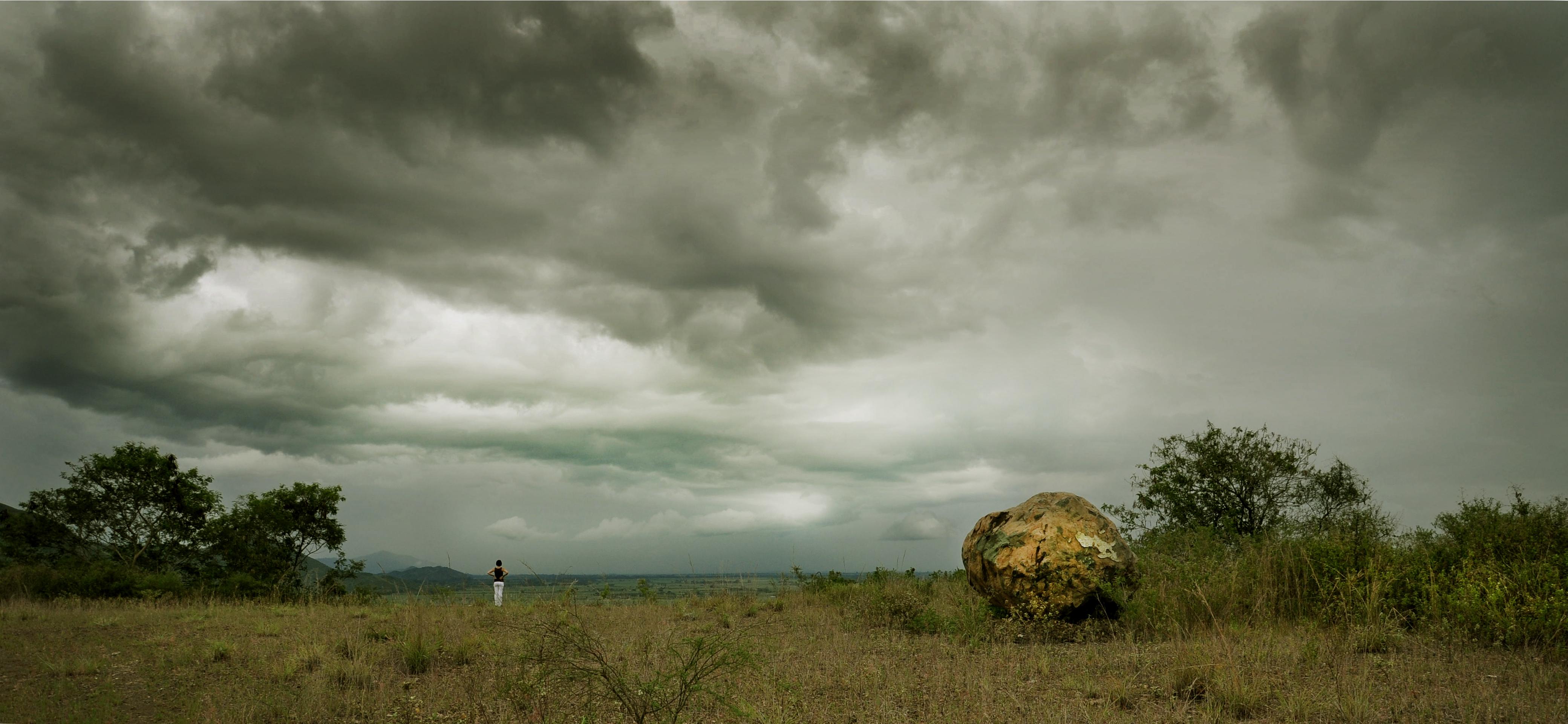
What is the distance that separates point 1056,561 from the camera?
1206cm

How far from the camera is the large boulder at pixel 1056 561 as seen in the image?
11977mm

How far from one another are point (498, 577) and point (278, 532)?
19246 millimetres

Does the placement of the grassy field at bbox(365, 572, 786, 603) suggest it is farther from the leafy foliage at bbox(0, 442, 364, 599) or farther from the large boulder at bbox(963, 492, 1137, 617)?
the leafy foliage at bbox(0, 442, 364, 599)

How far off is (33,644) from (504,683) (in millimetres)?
9169

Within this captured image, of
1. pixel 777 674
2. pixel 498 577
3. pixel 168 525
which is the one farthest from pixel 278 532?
pixel 777 674

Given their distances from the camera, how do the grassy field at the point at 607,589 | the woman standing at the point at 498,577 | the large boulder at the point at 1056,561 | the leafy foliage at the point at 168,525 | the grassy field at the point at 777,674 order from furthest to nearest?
the leafy foliage at the point at 168,525 → the woman standing at the point at 498,577 → the grassy field at the point at 607,589 → the large boulder at the point at 1056,561 → the grassy field at the point at 777,674

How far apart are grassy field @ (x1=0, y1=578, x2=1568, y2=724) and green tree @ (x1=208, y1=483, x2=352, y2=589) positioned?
22.3 m

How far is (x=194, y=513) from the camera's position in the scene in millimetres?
33969

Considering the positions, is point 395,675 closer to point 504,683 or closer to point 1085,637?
point 504,683

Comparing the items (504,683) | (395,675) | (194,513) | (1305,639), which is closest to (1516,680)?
(1305,639)

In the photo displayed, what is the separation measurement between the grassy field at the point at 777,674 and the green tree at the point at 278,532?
22.3 metres

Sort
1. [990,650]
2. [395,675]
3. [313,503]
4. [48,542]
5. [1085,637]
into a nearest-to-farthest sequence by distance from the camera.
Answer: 1. [395,675]
2. [990,650]
3. [1085,637]
4. [48,542]
5. [313,503]

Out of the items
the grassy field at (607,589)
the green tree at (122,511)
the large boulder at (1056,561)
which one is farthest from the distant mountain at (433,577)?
the green tree at (122,511)

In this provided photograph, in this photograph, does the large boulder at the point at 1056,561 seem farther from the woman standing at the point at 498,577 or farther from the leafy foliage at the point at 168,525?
the leafy foliage at the point at 168,525
